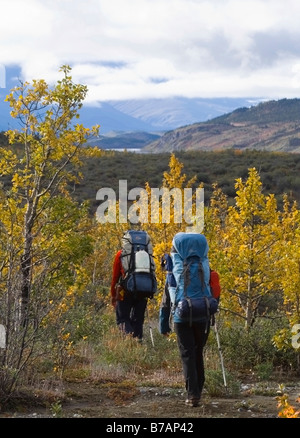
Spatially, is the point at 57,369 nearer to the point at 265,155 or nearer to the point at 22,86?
the point at 22,86

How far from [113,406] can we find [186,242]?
1.77 meters

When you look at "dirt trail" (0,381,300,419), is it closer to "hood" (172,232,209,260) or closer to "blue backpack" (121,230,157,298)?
"hood" (172,232,209,260)

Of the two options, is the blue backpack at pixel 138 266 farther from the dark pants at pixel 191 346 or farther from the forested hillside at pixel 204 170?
the forested hillside at pixel 204 170

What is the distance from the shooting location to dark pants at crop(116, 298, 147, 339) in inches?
382

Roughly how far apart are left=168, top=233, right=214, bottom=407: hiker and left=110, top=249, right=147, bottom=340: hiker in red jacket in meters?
3.32

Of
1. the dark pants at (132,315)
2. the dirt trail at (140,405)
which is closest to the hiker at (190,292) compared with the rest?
the dirt trail at (140,405)

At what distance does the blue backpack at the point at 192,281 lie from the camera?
19.9ft

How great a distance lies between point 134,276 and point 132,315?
0.90 meters

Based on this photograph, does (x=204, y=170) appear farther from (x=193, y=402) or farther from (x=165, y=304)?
(x=193, y=402)

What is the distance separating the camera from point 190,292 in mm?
6125

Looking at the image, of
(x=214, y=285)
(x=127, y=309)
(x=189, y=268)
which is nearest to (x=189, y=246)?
(x=189, y=268)

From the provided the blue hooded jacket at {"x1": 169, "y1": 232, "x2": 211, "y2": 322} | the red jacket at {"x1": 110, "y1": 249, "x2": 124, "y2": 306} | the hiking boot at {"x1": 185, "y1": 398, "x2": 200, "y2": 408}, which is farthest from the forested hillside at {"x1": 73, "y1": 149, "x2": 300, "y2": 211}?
the hiking boot at {"x1": 185, "y1": 398, "x2": 200, "y2": 408}
